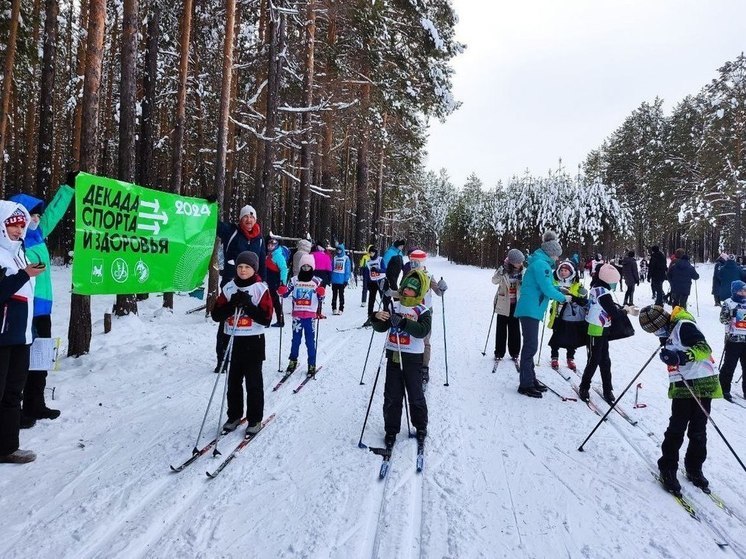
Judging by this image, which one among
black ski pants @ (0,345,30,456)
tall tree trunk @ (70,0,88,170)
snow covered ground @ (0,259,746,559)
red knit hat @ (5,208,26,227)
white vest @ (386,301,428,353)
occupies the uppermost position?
tall tree trunk @ (70,0,88,170)

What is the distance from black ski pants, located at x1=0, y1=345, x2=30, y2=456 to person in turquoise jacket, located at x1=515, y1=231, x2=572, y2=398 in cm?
601

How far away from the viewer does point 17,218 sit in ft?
12.1

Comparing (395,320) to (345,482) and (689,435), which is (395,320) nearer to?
(345,482)

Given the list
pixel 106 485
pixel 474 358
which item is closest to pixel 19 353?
pixel 106 485

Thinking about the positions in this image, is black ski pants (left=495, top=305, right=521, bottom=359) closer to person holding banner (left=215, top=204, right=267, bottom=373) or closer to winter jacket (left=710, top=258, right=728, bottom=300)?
person holding banner (left=215, top=204, right=267, bottom=373)

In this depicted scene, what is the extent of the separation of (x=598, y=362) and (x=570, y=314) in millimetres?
967

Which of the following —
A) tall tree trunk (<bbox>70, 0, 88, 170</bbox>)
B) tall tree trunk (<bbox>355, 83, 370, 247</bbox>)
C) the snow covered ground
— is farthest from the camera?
tall tree trunk (<bbox>355, 83, 370, 247</bbox>)

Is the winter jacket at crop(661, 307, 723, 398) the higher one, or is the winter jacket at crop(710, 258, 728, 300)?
the winter jacket at crop(710, 258, 728, 300)

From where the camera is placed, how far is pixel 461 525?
3275 millimetres

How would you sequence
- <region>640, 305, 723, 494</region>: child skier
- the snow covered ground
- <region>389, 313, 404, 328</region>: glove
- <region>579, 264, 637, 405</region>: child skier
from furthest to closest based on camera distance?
<region>579, 264, 637, 405</region>: child skier < <region>389, 313, 404, 328</region>: glove < <region>640, 305, 723, 494</region>: child skier < the snow covered ground

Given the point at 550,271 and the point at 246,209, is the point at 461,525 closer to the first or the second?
the point at 550,271

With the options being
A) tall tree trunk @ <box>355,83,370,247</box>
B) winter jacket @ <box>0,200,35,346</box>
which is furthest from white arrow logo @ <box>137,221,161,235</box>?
tall tree trunk @ <box>355,83,370,247</box>

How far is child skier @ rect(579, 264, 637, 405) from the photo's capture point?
595 cm

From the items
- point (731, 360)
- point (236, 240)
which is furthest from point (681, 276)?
point (236, 240)
